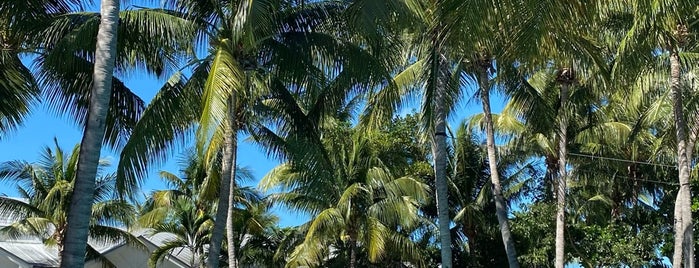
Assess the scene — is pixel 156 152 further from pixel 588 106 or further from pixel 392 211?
pixel 588 106

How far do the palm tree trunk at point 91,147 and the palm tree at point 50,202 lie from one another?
46.5 feet

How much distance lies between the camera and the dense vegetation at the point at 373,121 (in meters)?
9.22

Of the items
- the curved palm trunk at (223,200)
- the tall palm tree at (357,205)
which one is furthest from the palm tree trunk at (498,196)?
the curved palm trunk at (223,200)

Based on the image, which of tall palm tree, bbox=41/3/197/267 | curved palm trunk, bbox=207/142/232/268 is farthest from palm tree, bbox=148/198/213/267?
tall palm tree, bbox=41/3/197/267

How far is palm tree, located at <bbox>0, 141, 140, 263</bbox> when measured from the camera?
2181 cm

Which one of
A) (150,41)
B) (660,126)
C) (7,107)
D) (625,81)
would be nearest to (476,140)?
(660,126)

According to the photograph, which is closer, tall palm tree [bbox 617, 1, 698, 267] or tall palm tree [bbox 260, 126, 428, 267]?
tall palm tree [bbox 617, 1, 698, 267]

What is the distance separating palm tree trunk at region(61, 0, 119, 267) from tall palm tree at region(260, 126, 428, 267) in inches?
526

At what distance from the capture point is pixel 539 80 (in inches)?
841

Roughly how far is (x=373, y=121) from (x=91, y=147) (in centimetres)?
807

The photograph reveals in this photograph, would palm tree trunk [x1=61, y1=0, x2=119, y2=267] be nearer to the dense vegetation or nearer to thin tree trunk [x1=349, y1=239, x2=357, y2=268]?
the dense vegetation

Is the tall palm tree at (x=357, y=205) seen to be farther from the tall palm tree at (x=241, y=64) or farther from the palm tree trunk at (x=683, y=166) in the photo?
the tall palm tree at (x=241, y=64)

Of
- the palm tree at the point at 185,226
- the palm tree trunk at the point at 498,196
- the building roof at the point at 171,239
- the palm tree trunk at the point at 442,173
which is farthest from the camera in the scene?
the building roof at the point at 171,239

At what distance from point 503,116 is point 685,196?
24.1 ft
